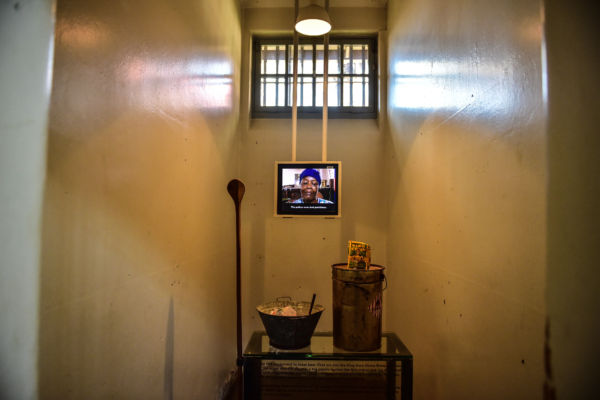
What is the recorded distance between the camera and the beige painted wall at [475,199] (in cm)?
95

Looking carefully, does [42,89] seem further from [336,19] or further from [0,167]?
[336,19]

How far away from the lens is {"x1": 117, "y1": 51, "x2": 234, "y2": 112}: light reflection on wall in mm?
1235

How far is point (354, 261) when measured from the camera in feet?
4.83

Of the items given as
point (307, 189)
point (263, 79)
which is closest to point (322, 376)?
point (307, 189)

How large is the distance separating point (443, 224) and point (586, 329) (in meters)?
Answer: 0.80

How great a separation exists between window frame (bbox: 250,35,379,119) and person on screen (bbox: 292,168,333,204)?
2.13 feet

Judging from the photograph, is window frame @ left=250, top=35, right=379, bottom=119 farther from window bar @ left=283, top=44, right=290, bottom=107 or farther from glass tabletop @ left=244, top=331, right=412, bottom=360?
glass tabletop @ left=244, top=331, right=412, bottom=360

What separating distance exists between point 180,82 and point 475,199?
1390 millimetres

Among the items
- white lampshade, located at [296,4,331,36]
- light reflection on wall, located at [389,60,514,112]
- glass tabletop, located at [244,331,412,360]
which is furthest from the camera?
white lampshade, located at [296,4,331,36]

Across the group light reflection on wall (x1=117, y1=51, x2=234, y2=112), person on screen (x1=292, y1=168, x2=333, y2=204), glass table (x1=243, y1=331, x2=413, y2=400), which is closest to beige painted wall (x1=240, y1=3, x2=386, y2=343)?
person on screen (x1=292, y1=168, x2=333, y2=204)

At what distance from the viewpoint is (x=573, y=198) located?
868 millimetres

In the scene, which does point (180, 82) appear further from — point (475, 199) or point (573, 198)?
point (573, 198)

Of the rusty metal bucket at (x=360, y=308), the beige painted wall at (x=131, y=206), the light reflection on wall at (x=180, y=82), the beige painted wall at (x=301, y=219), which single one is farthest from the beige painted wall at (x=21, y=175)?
the beige painted wall at (x=301, y=219)

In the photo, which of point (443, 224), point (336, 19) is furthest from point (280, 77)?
point (443, 224)
